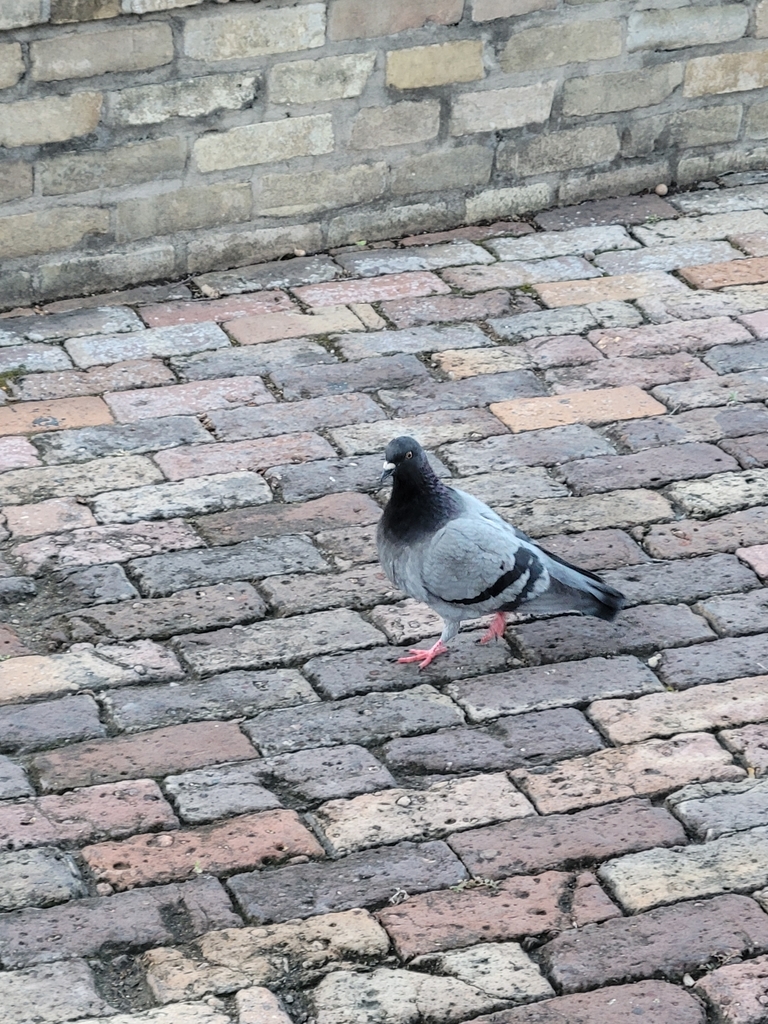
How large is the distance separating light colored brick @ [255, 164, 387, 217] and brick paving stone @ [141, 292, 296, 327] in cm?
45

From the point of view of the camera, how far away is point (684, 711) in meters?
4.11

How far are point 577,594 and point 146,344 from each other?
8.22ft

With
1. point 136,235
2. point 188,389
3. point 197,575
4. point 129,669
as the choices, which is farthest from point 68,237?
point 129,669

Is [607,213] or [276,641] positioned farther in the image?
[607,213]

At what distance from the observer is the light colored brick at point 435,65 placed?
6.66m

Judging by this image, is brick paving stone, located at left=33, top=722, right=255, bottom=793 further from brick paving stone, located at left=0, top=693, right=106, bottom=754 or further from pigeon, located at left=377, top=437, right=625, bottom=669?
pigeon, located at left=377, top=437, right=625, bottom=669

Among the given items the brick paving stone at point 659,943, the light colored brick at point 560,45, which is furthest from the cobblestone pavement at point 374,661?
the light colored brick at point 560,45

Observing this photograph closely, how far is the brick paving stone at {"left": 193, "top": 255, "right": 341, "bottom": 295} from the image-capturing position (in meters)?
6.57

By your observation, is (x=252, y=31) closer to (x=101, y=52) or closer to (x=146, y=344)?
(x=101, y=52)

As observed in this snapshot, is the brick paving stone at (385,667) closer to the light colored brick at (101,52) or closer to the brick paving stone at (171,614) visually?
the brick paving stone at (171,614)

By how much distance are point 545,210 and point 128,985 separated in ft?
16.2

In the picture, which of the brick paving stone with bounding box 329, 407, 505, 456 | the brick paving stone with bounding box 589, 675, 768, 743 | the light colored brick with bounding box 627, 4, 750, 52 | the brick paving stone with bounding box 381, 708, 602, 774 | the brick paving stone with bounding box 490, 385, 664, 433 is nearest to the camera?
the brick paving stone with bounding box 381, 708, 602, 774

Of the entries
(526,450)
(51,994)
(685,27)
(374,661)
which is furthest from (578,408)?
(51,994)

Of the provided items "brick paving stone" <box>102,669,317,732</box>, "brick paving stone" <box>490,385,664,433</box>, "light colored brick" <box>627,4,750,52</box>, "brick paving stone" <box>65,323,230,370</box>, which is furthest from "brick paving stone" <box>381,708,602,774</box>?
"light colored brick" <box>627,4,750,52</box>
